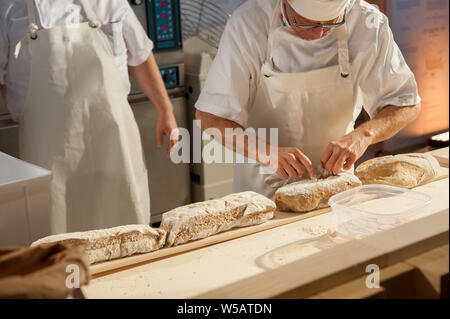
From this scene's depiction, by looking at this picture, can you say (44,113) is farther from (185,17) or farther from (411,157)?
(411,157)

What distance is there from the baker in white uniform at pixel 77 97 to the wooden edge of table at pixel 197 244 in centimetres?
123

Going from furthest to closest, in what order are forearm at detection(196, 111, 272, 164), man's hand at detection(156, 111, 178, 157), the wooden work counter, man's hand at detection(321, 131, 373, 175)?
1. man's hand at detection(156, 111, 178, 157)
2. forearm at detection(196, 111, 272, 164)
3. man's hand at detection(321, 131, 373, 175)
4. the wooden work counter

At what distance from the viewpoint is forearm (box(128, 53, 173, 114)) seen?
2.71m

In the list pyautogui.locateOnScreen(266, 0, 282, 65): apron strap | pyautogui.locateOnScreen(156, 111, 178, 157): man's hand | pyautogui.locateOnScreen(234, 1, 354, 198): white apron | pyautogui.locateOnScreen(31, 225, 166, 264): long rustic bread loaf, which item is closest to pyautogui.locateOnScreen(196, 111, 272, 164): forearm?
pyautogui.locateOnScreen(234, 1, 354, 198): white apron

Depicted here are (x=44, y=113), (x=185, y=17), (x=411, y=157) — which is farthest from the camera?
(x=185, y=17)

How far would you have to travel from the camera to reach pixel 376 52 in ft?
6.30

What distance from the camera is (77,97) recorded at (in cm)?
241

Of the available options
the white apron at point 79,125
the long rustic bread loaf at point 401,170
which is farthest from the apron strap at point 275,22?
the white apron at point 79,125

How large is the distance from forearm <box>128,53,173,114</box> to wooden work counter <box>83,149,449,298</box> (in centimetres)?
152

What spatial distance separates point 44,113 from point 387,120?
4.42 ft

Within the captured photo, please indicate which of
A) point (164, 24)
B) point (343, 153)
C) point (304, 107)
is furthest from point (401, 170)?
point (164, 24)

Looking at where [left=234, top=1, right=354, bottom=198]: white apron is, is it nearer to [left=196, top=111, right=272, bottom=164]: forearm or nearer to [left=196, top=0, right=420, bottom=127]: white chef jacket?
[left=196, top=0, right=420, bottom=127]: white chef jacket
